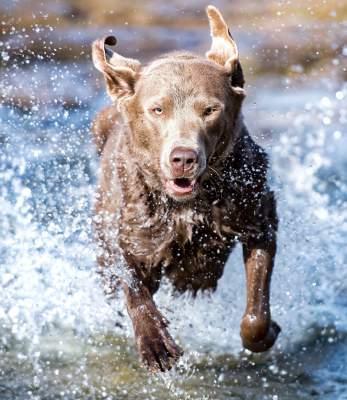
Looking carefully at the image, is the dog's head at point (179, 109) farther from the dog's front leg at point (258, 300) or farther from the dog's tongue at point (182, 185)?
the dog's front leg at point (258, 300)

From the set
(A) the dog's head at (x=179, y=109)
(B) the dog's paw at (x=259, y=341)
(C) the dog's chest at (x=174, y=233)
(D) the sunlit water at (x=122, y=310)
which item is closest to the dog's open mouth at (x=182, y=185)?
(A) the dog's head at (x=179, y=109)

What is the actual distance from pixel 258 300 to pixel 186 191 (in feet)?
2.83

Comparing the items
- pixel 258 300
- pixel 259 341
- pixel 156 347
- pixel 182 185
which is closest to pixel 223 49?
pixel 182 185

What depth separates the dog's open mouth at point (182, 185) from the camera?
17.6 ft

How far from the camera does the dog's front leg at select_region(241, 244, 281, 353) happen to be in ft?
18.9

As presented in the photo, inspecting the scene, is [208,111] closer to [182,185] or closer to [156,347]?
[182,185]

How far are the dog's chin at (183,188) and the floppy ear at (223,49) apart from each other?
79 centimetres

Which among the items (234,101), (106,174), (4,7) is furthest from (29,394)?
(4,7)

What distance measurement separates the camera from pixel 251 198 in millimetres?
5777

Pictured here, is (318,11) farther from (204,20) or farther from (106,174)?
(106,174)

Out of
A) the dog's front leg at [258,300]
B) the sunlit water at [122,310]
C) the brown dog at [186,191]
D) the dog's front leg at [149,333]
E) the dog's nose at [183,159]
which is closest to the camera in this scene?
the dog's nose at [183,159]

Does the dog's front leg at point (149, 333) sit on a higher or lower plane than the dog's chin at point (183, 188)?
lower

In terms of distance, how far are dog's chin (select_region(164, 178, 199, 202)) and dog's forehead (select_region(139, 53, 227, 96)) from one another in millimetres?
532

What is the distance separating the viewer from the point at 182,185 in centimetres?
538
